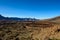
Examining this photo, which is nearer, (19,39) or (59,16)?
(19,39)

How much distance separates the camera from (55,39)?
11.1 m

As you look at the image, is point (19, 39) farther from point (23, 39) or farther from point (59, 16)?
point (59, 16)

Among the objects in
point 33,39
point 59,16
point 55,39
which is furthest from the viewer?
point 59,16

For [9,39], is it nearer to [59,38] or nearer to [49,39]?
[49,39]

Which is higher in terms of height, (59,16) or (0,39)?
(59,16)

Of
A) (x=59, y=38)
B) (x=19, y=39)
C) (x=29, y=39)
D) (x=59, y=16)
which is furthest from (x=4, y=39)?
(x=59, y=16)

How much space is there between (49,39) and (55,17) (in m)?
29.2

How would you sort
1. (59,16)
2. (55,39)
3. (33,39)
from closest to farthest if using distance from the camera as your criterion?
(55,39), (33,39), (59,16)

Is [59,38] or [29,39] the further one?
[29,39]

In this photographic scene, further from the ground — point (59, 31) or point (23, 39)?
point (59, 31)

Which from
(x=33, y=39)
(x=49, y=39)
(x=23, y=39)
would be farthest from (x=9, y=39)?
(x=49, y=39)

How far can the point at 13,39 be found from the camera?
13414 millimetres

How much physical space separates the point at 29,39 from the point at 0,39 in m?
3.36

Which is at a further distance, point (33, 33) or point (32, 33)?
point (32, 33)
